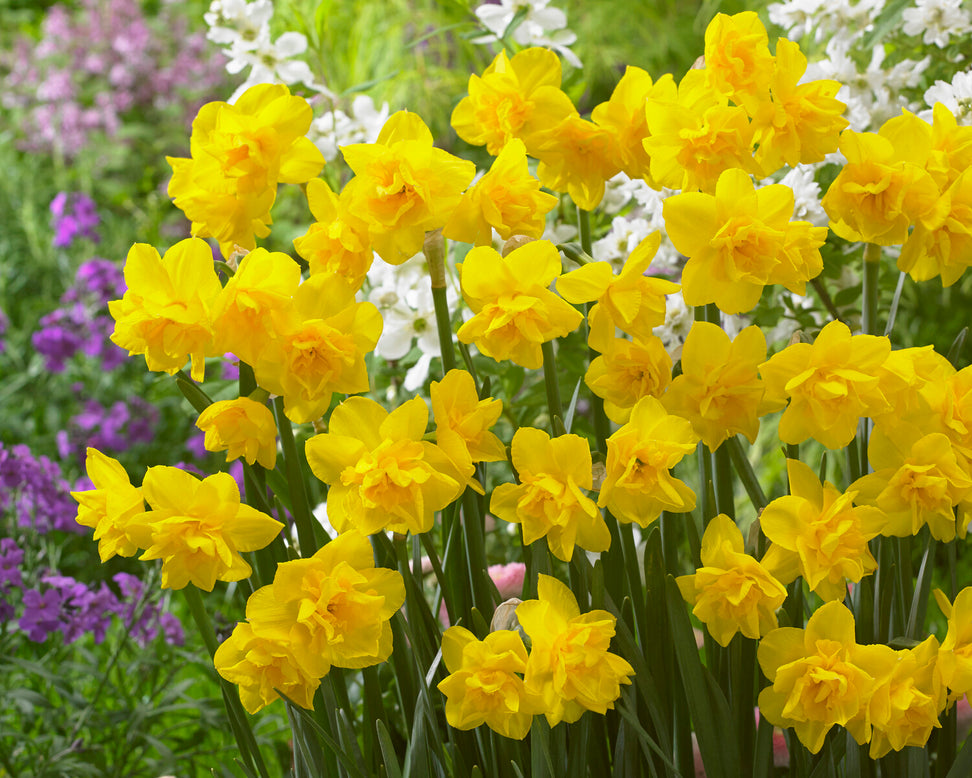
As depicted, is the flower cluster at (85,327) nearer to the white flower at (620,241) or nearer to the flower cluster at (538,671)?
the white flower at (620,241)

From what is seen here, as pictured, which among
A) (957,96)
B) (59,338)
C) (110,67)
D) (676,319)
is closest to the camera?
(957,96)

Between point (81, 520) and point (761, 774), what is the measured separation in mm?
504

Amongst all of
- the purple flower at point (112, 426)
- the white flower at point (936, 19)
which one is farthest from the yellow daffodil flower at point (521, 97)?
the purple flower at point (112, 426)

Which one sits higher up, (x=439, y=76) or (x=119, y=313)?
(x=439, y=76)

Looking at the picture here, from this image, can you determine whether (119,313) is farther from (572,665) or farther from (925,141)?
(925,141)

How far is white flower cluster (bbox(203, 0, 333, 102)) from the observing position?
1.29 metres

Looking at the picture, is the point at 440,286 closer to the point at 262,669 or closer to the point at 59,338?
the point at 262,669

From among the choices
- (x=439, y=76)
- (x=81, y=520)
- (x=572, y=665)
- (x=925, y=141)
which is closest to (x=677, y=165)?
(x=925, y=141)

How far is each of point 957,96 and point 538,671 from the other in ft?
2.60

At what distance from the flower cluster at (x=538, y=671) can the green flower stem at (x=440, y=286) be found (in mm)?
192

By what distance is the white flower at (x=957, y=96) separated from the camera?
95 centimetres

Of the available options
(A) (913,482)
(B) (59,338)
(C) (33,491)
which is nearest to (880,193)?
(A) (913,482)

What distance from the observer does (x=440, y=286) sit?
658 millimetres

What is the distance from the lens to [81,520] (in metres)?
Answer: 0.60
